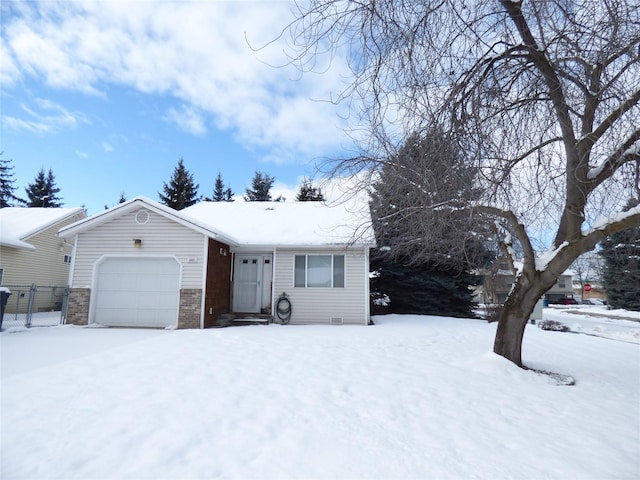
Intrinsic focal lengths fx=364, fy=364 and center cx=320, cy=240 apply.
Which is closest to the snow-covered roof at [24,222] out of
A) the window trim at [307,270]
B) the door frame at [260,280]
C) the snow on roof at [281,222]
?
the snow on roof at [281,222]

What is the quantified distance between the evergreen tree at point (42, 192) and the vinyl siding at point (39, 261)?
17.2m

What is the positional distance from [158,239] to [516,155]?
9.18 metres

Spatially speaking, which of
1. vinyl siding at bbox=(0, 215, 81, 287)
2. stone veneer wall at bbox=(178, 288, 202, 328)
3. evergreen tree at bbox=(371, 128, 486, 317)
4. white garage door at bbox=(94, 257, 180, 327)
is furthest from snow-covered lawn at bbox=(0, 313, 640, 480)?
vinyl siding at bbox=(0, 215, 81, 287)

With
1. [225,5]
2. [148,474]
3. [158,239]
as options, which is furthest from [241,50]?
[158,239]

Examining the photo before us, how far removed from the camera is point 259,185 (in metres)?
30.7

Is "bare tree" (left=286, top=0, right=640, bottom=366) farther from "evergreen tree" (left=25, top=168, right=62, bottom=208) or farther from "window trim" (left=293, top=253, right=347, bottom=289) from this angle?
"evergreen tree" (left=25, top=168, right=62, bottom=208)

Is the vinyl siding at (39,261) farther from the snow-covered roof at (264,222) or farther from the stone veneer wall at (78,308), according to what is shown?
the snow-covered roof at (264,222)

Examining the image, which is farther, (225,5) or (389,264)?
(389,264)

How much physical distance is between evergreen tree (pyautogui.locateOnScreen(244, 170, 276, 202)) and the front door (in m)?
18.8

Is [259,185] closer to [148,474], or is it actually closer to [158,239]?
[158,239]

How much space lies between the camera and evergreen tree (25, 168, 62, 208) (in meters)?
30.5

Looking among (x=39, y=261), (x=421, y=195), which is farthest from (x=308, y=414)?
(x=39, y=261)

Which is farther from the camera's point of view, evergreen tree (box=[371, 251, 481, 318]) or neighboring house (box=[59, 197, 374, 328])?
evergreen tree (box=[371, 251, 481, 318])

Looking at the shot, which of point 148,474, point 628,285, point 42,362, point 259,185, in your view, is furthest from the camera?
point 259,185
